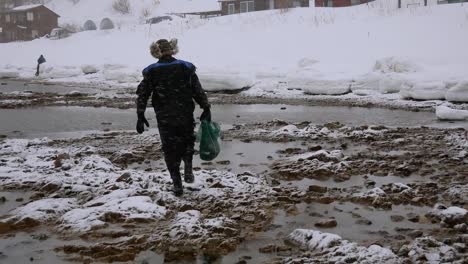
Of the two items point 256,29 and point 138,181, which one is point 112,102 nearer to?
point 138,181

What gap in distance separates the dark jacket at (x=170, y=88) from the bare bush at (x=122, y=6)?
258 feet

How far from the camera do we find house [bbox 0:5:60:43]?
67188mm

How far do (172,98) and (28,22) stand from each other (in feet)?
229

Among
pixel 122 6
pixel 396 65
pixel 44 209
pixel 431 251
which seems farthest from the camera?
pixel 122 6

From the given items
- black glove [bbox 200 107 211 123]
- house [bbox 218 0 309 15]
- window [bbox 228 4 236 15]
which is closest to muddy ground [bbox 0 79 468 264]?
black glove [bbox 200 107 211 123]

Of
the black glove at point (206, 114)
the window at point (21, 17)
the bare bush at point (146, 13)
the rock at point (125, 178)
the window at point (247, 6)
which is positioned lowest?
the rock at point (125, 178)

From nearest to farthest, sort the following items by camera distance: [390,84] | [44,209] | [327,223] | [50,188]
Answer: [327,223]
[44,209]
[50,188]
[390,84]

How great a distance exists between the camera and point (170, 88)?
522 cm

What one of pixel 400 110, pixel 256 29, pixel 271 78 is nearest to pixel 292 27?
pixel 256 29

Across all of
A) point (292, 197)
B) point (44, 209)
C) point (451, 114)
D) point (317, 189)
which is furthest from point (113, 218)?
point (451, 114)

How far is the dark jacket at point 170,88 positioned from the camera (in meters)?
5.16

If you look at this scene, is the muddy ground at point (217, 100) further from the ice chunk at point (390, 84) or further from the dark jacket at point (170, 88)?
the dark jacket at point (170, 88)

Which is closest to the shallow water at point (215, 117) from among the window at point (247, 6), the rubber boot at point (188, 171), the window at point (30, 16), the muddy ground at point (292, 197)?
the muddy ground at point (292, 197)

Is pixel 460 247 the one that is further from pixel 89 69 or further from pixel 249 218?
pixel 89 69
